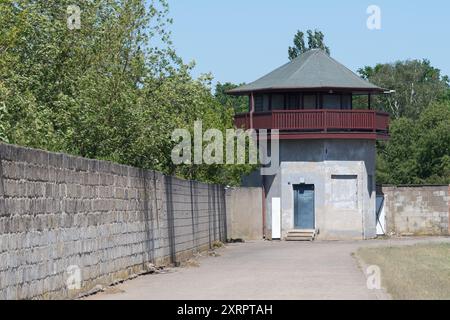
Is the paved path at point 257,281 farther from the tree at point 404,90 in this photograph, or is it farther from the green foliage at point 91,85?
the tree at point 404,90

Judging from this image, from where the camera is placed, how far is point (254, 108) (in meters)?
54.5

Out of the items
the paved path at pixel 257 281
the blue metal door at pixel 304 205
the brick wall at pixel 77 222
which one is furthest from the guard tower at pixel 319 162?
the brick wall at pixel 77 222

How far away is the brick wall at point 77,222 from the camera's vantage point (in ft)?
51.9

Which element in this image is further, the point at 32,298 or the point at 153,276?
the point at 153,276

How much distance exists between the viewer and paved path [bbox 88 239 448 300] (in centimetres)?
1912

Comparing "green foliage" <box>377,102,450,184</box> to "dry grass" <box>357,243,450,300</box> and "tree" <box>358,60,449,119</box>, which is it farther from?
"dry grass" <box>357,243,450,300</box>

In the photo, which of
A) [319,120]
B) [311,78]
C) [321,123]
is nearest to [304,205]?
[321,123]

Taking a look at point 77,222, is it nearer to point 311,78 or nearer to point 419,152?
point 311,78

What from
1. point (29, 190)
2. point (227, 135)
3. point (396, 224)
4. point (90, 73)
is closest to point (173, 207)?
point (90, 73)

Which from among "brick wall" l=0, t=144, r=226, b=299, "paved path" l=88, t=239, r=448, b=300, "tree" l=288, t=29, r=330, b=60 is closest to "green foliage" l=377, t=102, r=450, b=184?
"tree" l=288, t=29, r=330, b=60

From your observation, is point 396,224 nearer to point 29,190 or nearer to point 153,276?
point 153,276

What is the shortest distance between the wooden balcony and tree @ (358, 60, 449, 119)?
55.2m

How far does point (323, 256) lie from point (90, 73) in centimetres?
929

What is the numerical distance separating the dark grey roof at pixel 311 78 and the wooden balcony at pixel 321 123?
3.85ft
